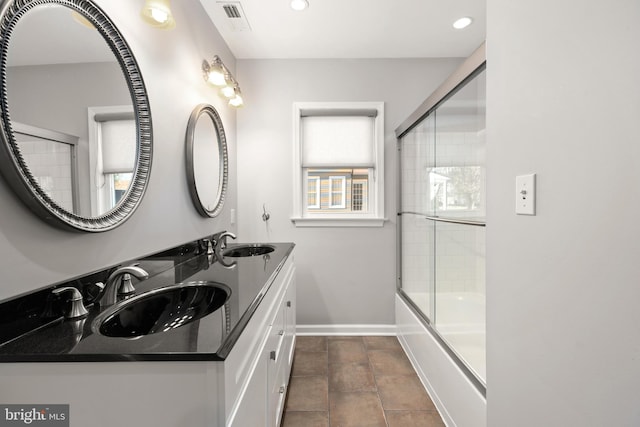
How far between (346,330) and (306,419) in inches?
43.4

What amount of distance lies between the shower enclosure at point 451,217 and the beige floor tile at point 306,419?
0.83 m

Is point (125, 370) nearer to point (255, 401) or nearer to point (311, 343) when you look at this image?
point (255, 401)

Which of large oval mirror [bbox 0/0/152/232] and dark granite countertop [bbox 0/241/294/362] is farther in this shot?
large oval mirror [bbox 0/0/152/232]

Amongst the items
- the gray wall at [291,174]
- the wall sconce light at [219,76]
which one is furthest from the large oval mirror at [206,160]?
the gray wall at [291,174]

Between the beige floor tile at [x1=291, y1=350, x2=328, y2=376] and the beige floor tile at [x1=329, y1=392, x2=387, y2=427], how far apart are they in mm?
279

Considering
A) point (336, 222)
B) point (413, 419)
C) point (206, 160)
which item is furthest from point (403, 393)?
point (206, 160)

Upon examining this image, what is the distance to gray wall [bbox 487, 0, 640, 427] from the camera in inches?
21.2

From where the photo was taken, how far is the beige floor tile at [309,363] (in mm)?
2043

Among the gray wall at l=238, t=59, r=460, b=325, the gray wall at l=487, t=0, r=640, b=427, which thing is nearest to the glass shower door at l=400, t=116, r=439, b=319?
the gray wall at l=238, t=59, r=460, b=325

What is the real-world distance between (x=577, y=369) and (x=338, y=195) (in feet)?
7.32

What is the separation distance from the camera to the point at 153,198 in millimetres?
1381

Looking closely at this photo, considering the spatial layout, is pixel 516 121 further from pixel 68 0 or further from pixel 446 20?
pixel 446 20

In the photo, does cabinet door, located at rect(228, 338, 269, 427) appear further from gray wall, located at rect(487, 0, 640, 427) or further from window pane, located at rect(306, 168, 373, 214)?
window pane, located at rect(306, 168, 373, 214)

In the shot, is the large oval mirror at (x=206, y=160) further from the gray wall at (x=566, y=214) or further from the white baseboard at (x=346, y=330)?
the gray wall at (x=566, y=214)
